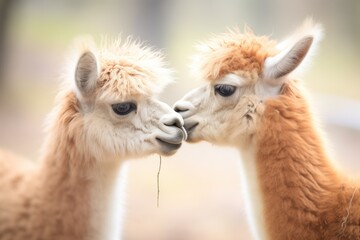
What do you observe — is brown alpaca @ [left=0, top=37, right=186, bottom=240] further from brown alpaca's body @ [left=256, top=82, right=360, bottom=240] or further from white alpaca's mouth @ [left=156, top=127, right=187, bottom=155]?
brown alpaca's body @ [left=256, top=82, right=360, bottom=240]

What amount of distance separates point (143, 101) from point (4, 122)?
938mm

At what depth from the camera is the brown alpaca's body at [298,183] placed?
68.1 inches

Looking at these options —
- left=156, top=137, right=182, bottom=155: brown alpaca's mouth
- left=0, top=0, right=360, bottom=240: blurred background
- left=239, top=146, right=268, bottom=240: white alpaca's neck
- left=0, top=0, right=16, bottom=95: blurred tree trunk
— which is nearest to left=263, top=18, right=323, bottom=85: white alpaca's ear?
Result: left=239, top=146, right=268, bottom=240: white alpaca's neck

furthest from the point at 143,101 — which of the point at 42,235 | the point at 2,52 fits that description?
the point at 2,52

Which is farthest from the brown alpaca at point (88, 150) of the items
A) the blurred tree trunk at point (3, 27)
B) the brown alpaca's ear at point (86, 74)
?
the blurred tree trunk at point (3, 27)

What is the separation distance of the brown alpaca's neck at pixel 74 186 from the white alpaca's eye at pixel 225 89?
399 millimetres

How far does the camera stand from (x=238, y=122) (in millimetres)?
1855

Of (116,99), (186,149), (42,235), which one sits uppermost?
(186,149)

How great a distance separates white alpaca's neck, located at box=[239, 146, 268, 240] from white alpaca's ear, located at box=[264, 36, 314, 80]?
237mm

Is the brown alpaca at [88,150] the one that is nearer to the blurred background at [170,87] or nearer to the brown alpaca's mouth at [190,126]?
the brown alpaca's mouth at [190,126]

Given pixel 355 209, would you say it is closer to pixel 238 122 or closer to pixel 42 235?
pixel 238 122

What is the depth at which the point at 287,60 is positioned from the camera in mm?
1803

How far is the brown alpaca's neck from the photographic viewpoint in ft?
5.92

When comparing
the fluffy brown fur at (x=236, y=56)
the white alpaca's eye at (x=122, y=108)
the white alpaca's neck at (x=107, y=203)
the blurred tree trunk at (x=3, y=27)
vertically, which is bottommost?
the white alpaca's neck at (x=107, y=203)
